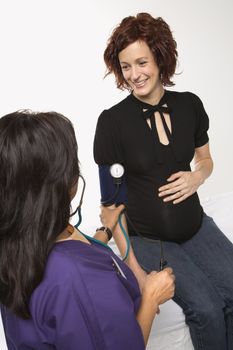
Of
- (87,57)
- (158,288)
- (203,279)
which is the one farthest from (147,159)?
(87,57)

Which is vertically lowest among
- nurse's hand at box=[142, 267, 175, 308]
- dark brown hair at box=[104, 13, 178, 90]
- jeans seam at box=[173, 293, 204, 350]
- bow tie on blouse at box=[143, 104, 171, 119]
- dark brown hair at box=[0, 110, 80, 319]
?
jeans seam at box=[173, 293, 204, 350]

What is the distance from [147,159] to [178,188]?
161mm

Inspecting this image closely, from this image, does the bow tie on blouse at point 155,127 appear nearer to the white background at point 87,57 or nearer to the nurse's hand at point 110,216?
the nurse's hand at point 110,216

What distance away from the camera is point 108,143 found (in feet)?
4.93

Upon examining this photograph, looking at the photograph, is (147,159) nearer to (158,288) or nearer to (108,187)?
(108,187)

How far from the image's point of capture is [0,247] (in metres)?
0.79

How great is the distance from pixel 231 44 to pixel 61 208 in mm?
2191

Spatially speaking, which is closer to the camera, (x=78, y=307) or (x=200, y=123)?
(x=78, y=307)

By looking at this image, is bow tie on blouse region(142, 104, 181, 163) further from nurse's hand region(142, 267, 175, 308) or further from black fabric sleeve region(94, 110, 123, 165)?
nurse's hand region(142, 267, 175, 308)

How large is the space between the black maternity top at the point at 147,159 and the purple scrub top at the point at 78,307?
0.72m

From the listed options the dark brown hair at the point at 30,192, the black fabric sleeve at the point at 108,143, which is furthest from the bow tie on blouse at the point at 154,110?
the dark brown hair at the point at 30,192

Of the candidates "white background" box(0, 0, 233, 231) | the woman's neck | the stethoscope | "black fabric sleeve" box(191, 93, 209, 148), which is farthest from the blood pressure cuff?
"white background" box(0, 0, 233, 231)

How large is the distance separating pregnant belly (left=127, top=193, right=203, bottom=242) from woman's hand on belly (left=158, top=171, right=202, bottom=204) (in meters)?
0.02

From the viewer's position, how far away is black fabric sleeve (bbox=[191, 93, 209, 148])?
1669mm
